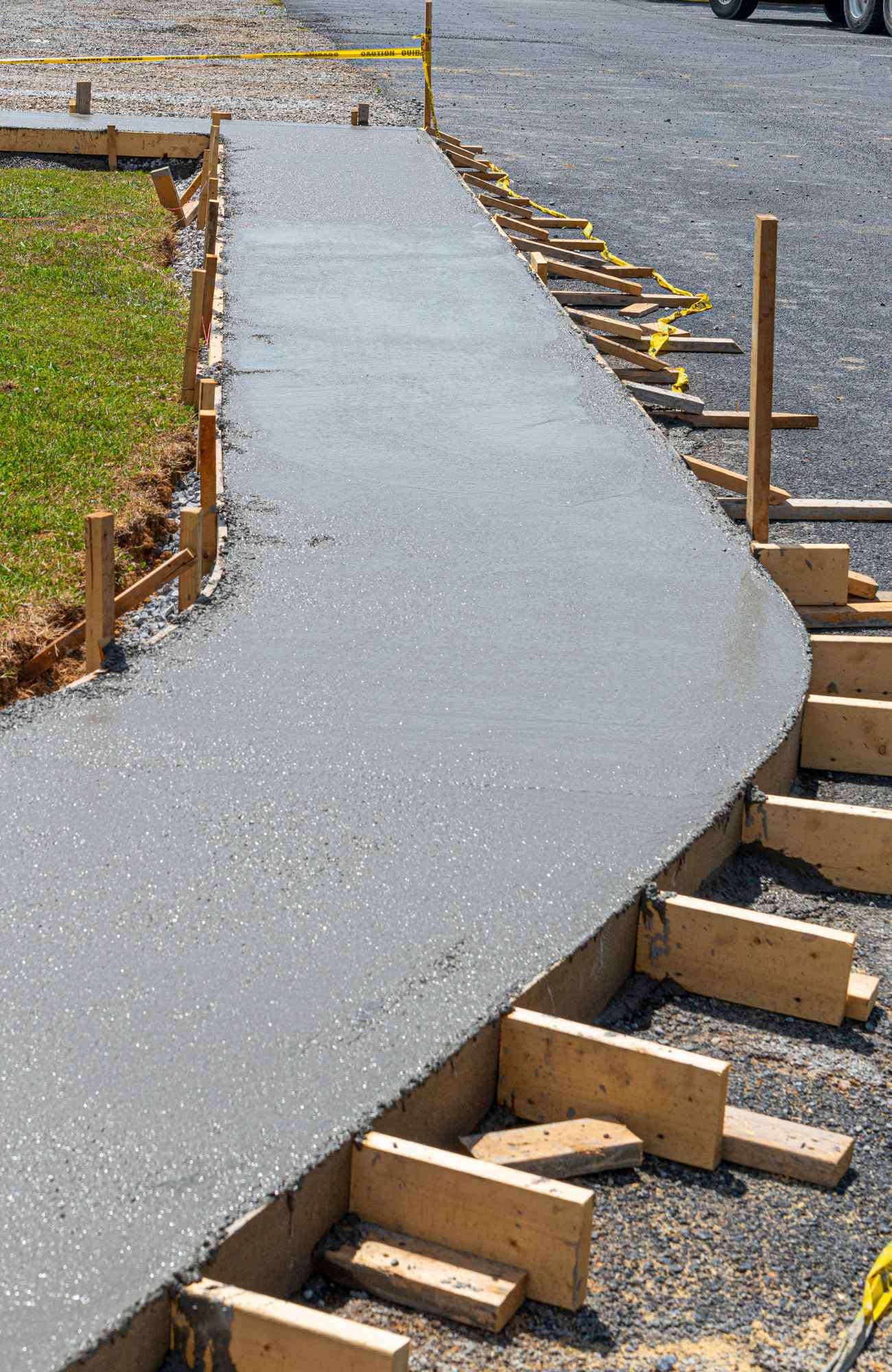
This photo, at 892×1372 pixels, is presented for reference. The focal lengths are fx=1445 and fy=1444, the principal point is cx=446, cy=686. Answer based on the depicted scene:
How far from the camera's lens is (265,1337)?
2.73 metres

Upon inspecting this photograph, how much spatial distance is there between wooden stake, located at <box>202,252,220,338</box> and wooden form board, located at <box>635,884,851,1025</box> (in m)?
6.20

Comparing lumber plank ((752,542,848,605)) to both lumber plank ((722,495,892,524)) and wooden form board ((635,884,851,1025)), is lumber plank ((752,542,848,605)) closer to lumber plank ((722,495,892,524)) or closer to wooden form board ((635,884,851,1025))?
lumber plank ((722,495,892,524))

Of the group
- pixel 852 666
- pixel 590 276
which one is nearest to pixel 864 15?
pixel 590 276

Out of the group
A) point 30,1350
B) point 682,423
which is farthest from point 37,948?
point 682,423

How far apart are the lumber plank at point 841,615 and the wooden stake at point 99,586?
318cm

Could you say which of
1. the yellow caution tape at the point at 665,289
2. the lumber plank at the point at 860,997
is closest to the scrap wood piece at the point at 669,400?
the yellow caution tape at the point at 665,289

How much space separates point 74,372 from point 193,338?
1.63 m

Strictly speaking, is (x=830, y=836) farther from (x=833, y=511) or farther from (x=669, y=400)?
(x=669, y=400)

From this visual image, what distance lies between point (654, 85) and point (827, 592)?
841 inches

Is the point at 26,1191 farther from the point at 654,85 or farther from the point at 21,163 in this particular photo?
the point at 654,85

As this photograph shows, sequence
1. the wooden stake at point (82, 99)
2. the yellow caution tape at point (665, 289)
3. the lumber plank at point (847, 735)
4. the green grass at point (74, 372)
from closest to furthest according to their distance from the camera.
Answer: the lumber plank at point (847, 735) < the green grass at point (74, 372) < the yellow caution tape at point (665, 289) < the wooden stake at point (82, 99)

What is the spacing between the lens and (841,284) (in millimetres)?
13219

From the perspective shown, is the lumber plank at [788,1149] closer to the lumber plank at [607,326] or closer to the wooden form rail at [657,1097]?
the wooden form rail at [657,1097]

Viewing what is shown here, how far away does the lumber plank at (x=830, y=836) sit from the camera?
Answer: 15.4 ft
